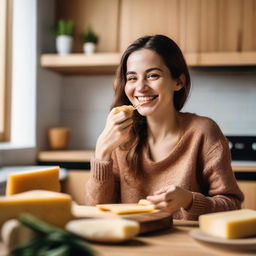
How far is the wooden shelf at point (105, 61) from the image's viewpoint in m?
2.95

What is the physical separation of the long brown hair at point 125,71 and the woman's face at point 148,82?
3 cm

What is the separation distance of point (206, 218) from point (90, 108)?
276 cm

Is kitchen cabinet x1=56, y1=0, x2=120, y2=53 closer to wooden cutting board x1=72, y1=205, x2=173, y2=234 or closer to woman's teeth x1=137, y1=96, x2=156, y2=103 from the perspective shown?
woman's teeth x1=137, y1=96, x2=156, y2=103

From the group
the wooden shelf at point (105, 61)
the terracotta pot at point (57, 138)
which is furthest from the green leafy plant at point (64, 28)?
the terracotta pot at point (57, 138)

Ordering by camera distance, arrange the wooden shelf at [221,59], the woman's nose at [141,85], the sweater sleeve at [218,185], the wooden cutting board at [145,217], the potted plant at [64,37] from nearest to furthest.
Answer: the wooden cutting board at [145,217] < the sweater sleeve at [218,185] < the woman's nose at [141,85] < the wooden shelf at [221,59] < the potted plant at [64,37]

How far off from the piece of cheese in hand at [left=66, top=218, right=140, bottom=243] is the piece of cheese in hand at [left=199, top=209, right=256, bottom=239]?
16 cm

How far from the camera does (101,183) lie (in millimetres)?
1599

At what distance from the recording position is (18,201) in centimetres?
89

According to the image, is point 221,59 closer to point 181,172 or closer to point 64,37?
point 64,37

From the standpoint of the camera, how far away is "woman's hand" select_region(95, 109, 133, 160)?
5.30 ft

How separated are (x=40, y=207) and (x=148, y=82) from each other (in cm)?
93

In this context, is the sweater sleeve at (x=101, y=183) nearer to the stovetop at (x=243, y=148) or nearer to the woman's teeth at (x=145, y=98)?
the woman's teeth at (x=145, y=98)

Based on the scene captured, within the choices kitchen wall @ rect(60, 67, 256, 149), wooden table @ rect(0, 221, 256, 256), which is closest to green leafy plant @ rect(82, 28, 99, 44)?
kitchen wall @ rect(60, 67, 256, 149)

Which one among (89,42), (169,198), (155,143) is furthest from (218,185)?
(89,42)
